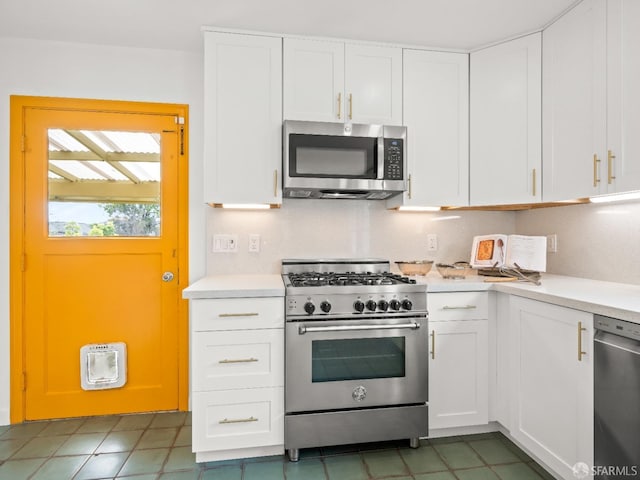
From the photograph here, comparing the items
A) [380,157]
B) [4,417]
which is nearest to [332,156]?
[380,157]

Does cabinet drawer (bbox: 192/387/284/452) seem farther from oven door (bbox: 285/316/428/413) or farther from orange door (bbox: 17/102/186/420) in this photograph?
orange door (bbox: 17/102/186/420)

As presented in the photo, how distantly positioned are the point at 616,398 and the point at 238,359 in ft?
5.47

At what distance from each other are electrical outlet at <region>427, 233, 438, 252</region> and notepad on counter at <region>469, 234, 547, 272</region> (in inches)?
12.9

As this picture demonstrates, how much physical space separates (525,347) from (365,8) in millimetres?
2056

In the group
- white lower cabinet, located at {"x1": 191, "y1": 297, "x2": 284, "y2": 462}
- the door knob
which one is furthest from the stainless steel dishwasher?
the door knob

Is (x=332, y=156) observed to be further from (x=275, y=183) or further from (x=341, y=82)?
(x=341, y=82)

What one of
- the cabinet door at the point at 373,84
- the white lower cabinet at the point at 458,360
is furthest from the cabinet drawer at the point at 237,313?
the cabinet door at the point at 373,84

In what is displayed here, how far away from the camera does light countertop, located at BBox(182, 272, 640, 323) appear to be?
1.50 meters

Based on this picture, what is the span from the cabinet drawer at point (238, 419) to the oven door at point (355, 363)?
0.10 metres

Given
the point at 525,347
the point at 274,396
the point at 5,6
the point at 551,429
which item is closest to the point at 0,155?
the point at 5,6

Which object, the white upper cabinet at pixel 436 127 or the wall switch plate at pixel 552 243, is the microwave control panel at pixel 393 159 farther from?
the wall switch plate at pixel 552 243

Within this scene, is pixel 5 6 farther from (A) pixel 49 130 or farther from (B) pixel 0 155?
(B) pixel 0 155

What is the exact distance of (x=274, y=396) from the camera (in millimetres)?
1958

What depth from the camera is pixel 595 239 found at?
7.38 ft
